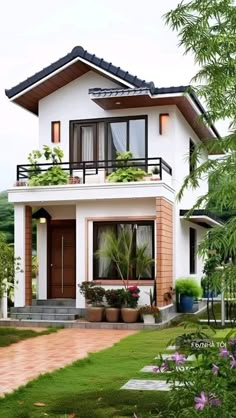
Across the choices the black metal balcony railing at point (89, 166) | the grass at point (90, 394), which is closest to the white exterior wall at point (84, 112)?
the black metal balcony railing at point (89, 166)

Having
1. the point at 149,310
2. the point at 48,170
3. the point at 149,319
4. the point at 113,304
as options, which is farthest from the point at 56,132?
the point at 149,319

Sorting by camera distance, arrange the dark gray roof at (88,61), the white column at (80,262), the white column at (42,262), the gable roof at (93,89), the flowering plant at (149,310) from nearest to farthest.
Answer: the flowering plant at (149,310) → the white column at (80,262) → the gable roof at (93,89) → the dark gray roof at (88,61) → the white column at (42,262)

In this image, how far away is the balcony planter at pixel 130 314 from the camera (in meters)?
13.3

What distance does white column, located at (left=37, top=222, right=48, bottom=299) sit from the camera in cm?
1580

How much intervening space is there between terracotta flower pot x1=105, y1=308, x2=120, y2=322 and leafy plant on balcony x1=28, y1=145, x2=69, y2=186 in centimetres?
337

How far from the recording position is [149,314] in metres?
13.1

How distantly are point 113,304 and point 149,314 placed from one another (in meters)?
0.99

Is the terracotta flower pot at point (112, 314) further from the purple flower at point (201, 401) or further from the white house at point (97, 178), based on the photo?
the purple flower at point (201, 401)

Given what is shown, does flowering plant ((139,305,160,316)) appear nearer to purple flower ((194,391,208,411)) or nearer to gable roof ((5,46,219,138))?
gable roof ((5,46,219,138))

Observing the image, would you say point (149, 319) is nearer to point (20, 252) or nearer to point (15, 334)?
point (15, 334)

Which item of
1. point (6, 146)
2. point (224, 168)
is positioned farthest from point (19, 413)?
point (6, 146)

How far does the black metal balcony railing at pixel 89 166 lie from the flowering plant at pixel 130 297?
111 inches

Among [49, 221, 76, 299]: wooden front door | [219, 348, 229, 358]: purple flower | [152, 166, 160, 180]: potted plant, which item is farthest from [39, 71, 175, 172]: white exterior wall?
[219, 348, 229, 358]: purple flower

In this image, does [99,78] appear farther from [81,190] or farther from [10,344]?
[10,344]
